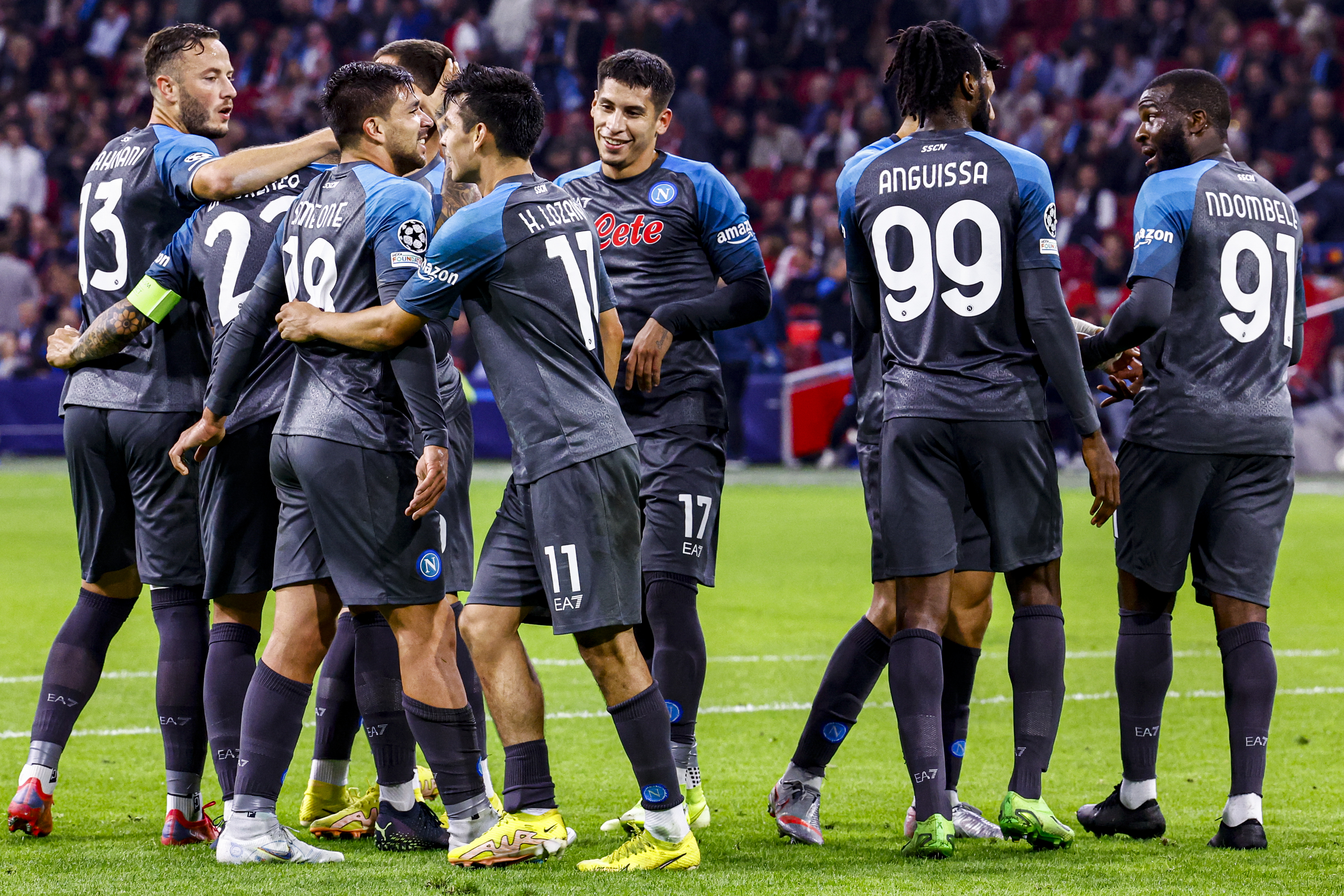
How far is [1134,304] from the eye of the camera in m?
4.26

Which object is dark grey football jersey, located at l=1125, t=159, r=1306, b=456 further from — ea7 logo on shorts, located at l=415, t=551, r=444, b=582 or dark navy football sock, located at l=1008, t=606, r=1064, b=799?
ea7 logo on shorts, located at l=415, t=551, r=444, b=582

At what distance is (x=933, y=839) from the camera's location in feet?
12.9

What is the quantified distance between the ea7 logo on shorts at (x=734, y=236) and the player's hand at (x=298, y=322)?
1511 millimetres

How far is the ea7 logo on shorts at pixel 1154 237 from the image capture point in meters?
4.30

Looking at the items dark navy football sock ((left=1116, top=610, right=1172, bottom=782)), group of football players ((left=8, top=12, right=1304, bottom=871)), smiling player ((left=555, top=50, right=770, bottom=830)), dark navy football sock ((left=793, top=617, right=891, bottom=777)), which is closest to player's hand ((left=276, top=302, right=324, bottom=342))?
group of football players ((left=8, top=12, right=1304, bottom=871))

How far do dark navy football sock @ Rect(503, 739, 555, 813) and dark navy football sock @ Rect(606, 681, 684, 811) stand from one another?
0.80ft

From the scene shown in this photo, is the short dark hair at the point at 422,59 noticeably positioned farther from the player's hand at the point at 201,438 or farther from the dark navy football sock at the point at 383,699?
the dark navy football sock at the point at 383,699

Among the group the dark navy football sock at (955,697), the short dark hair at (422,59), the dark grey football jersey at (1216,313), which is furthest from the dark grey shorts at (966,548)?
the short dark hair at (422,59)

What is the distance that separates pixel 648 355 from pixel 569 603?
1.12m

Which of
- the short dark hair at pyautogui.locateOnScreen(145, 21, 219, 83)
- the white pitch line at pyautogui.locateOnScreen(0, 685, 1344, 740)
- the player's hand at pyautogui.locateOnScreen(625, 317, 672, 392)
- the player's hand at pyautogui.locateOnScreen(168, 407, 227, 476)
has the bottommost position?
the white pitch line at pyautogui.locateOnScreen(0, 685, 1344, 740)

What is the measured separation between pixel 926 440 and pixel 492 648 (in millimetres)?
1290

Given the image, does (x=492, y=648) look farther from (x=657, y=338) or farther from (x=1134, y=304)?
(x=1134, y=304)

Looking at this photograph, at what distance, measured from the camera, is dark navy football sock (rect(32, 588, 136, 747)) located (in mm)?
4547

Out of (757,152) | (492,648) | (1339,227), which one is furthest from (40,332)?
(492,648)
